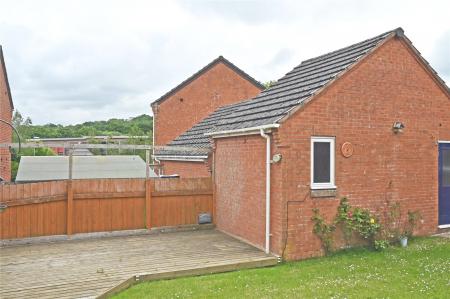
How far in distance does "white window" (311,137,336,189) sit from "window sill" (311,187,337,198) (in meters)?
0.08

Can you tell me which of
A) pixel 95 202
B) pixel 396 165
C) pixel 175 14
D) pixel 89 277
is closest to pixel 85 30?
pixel 175 14

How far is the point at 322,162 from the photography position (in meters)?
9.55

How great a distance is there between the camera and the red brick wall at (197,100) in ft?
72.0

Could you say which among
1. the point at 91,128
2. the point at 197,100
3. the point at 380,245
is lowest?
the point at 380,245

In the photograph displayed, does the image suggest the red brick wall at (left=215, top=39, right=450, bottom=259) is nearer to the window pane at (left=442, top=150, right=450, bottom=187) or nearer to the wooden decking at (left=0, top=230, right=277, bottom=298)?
the window pane at (left=442, top=150, right=450, bottom=187)

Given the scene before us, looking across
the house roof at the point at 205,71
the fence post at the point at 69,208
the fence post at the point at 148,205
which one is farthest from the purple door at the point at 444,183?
the house roof at the point at 205,71

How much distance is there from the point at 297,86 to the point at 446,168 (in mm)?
4933

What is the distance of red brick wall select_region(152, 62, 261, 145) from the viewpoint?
864 inches

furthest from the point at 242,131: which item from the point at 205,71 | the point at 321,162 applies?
the point at 205,71

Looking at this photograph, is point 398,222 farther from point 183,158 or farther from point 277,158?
point 183,158

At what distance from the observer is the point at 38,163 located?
1622cm

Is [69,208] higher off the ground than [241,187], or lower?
lower

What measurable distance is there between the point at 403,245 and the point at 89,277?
24.1ft

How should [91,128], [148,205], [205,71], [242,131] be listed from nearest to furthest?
[242,131] → [148,205] → [205,71] → [91,128]
